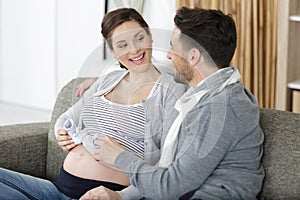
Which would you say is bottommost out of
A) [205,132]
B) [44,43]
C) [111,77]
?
[44,43]

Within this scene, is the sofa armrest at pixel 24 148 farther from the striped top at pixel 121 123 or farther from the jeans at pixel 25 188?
the striped top at pixel 121 123

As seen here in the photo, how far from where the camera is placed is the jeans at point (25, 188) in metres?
2.06

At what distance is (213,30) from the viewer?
76.0 inches

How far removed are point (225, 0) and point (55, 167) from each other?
1493mm

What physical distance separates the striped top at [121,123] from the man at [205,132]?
0.09 metres

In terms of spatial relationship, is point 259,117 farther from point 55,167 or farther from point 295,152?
point 55,167

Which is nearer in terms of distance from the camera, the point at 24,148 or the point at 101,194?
the point at 101,194

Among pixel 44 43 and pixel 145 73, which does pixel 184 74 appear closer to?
pixel 145 73

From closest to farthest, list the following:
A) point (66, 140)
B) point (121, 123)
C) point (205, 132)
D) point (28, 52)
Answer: point (205, 132) → point (121, 123) → point (66, 140) → point (28, 52)

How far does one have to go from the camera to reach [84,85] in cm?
222

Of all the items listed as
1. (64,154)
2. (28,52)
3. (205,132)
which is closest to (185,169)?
(205,132)

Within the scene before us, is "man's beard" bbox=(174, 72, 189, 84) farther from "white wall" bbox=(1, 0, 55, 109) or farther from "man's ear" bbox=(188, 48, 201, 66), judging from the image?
"white wall" bbox=(1, 0, 55, 109)

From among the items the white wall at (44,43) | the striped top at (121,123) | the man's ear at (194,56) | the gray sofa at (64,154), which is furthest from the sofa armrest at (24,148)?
the white wall at (44,43)

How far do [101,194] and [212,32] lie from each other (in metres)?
0.54
